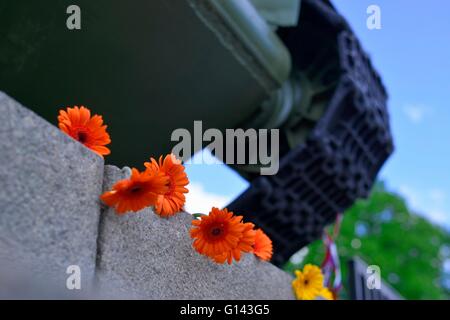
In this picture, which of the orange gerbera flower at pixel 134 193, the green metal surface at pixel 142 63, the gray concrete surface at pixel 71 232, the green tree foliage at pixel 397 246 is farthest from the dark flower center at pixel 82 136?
the green tree foliage at pixel 397 246

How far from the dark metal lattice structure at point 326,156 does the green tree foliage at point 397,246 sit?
31.7 feet

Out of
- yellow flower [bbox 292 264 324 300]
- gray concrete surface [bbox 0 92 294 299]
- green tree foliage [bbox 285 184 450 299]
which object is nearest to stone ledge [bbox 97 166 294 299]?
gray concrete surface [bbox 0 92 294 299]

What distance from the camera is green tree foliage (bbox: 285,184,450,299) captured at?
1625cm

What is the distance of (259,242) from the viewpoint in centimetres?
319

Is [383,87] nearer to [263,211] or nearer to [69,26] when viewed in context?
[263,211]

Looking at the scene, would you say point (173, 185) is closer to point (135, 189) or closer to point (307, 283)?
point (135, 189)

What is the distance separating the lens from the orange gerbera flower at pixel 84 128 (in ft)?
8.27

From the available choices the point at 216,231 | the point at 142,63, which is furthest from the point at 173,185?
the point at 142,63

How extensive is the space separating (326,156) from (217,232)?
336 cm

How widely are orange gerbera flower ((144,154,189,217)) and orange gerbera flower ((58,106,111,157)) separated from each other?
23 centimetres

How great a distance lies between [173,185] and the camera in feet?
8.51

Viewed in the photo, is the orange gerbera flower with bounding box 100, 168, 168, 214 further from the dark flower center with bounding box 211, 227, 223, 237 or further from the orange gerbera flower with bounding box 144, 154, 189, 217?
the dark flower center with bounding box 211, 227, 223, 237

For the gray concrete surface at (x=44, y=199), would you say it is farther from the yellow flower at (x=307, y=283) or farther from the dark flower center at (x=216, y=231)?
the yellow flower at (x=307, y=283)
